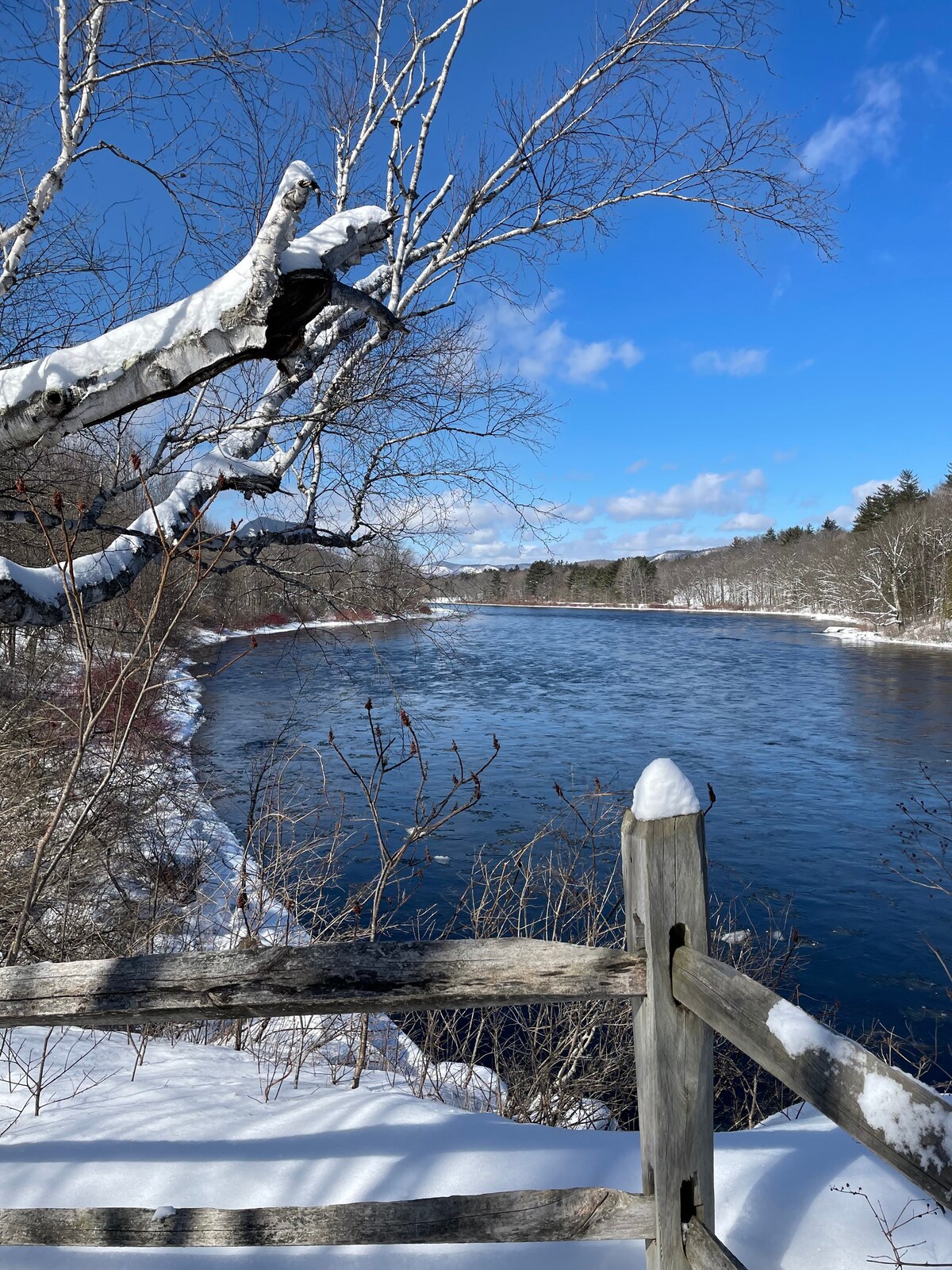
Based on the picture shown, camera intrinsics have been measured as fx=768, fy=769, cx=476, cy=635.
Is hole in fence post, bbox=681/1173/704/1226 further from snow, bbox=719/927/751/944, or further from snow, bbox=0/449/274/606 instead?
snow, bbox=719/927/751/944

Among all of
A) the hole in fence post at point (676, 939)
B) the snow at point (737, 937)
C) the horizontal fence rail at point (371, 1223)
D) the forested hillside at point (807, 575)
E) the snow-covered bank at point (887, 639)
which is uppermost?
the forested hillside at point (807, 575)

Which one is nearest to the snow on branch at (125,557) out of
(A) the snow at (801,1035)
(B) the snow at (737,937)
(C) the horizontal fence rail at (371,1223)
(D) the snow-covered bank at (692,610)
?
(C) the horizontal fence rail at (371,1223)

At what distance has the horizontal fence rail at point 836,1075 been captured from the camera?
0.97 metres

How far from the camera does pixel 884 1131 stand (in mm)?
1018

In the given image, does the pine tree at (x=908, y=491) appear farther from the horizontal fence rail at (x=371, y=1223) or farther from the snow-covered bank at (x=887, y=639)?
the horizontal fence rail at (x=371, y=1223)

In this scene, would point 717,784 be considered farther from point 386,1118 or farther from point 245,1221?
point 245,1221

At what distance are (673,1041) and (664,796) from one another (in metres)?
0.52

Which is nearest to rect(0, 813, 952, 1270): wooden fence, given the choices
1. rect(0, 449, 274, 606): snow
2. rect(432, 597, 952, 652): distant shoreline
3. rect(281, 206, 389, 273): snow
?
rect(281, 206, 389, 273): snow

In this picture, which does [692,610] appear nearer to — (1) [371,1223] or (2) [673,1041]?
(2) [673,1041]

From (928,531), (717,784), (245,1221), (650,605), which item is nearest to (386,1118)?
(245,1221)

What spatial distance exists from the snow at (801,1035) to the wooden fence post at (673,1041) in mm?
321

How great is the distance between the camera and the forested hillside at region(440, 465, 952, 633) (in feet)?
154

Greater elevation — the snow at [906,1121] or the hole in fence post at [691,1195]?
the snow at [906,1121]

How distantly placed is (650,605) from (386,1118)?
313 ft
